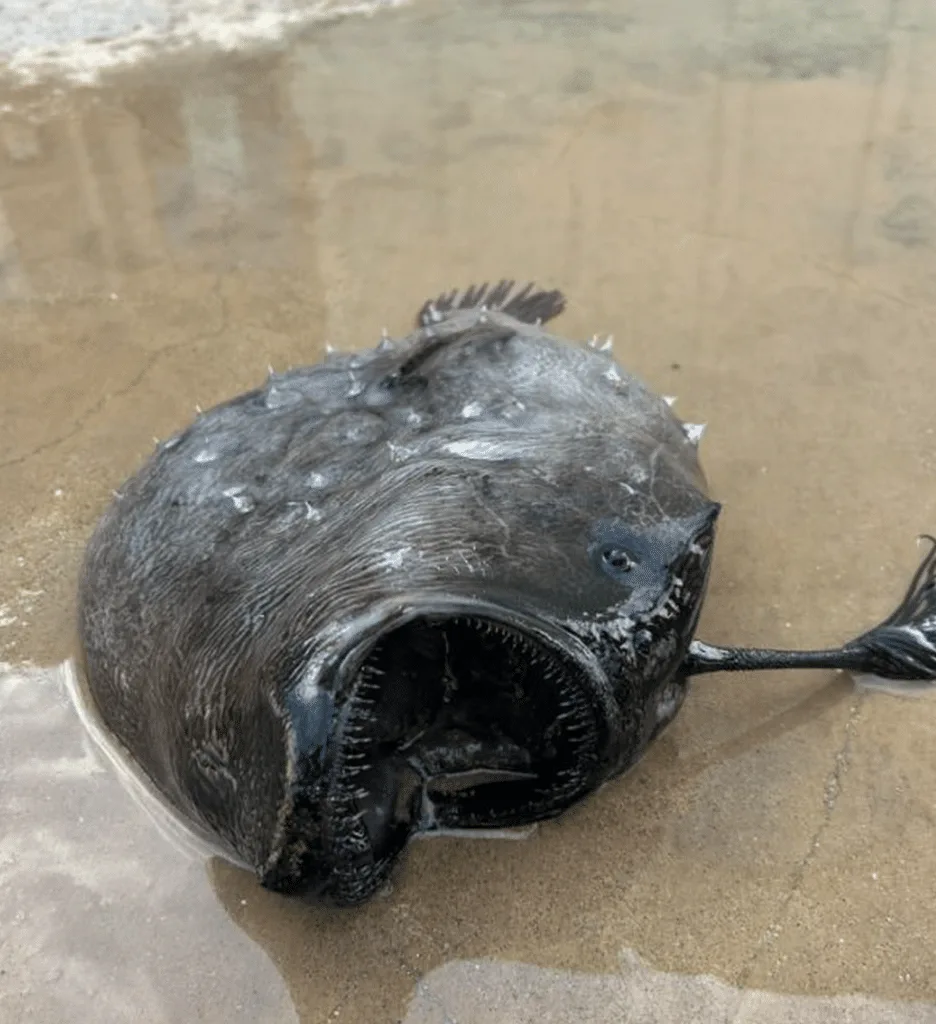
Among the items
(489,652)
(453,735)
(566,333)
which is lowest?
(566,333)

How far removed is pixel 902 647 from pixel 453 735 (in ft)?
4.75

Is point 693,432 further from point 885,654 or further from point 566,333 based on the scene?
point 566,333

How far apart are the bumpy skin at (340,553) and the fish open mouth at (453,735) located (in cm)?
5

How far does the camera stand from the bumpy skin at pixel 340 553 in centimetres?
212

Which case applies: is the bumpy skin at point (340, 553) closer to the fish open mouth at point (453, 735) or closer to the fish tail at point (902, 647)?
the fish open mouth at point (453, 735)

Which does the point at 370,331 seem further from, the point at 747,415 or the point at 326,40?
the point at 326,40

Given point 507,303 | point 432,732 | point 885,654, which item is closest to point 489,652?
point 432,732

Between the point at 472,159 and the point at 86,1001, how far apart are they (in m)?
4.55

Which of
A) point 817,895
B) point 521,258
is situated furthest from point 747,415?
point 817,895

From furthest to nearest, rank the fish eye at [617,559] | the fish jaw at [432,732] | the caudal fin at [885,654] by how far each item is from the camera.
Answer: the caudal fin at [885,654] < the fish eye at [617,559] < the fish jaw at [432,732]

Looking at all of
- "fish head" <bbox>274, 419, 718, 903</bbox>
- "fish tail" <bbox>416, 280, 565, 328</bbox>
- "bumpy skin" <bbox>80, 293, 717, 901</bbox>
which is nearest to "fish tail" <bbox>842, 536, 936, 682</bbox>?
"bumpy skin" <bbox>80, 293, 717, 901</bbox>

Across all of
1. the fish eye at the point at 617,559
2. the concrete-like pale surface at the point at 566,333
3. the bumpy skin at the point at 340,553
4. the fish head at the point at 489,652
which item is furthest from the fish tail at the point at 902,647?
the fish eye at the point at 617,559

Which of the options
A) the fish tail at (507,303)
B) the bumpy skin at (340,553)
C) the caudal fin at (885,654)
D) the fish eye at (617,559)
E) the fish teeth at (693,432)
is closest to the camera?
the bumpy skin at (340,553)

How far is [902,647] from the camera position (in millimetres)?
3121
